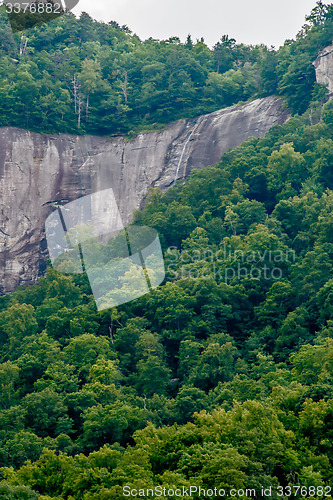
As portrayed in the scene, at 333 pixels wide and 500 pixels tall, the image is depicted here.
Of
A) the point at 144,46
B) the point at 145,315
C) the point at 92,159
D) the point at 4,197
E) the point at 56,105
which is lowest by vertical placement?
the point at 145,315

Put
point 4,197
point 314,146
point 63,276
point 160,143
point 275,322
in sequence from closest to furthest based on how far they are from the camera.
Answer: point 275,322, point 63,276, point 314,146, point 4,197, point 160,143

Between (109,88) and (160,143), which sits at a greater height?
(109,88)

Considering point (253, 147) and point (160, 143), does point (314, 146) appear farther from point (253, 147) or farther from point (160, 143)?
point (160, 143)

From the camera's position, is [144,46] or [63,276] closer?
[63,276]

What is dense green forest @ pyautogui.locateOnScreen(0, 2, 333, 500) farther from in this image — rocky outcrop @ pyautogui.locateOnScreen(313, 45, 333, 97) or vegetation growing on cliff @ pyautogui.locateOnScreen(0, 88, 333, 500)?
rocky outcrop @ pyautogui.locateOnScreen(313, 45, 333, 97)

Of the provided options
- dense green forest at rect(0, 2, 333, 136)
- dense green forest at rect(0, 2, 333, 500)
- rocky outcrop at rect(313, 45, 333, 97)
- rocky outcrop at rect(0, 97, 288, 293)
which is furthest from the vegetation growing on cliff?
dense green forest at rect(0, 2, 333, 136)

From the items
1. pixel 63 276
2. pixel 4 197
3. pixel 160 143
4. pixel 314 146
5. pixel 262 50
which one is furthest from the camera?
pixel 262 50

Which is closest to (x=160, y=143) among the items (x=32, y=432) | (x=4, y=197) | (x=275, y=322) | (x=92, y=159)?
(x=92, y=159)
